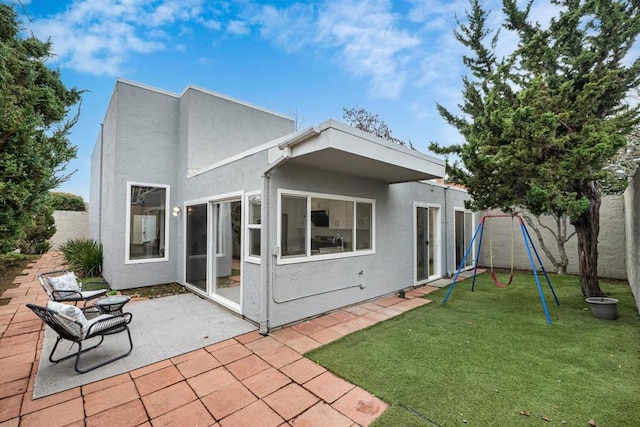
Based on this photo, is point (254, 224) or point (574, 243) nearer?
point (254, 224)

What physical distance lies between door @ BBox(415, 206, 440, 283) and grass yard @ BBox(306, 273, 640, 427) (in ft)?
8.28

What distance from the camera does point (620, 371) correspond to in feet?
11.8

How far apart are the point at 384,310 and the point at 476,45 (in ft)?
22.6

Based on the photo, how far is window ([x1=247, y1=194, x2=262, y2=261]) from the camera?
205 inches

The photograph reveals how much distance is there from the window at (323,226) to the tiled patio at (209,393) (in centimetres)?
165

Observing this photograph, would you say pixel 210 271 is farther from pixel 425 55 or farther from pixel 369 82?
pixel 369 82

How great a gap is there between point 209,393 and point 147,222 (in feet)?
21.5

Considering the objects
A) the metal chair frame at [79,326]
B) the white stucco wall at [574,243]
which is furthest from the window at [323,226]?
the white stucco wall at [574,243]

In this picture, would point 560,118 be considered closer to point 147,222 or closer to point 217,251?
point 217,251

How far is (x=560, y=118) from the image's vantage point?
538 centimetres

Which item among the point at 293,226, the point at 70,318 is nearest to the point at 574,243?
the point at 293,226

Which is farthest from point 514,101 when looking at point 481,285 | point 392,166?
point 481,285

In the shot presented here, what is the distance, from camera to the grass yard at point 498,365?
284 centimetres

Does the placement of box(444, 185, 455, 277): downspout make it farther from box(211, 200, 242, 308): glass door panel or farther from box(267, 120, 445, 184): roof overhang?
box(211, 200, 242, 308): glass door panel
